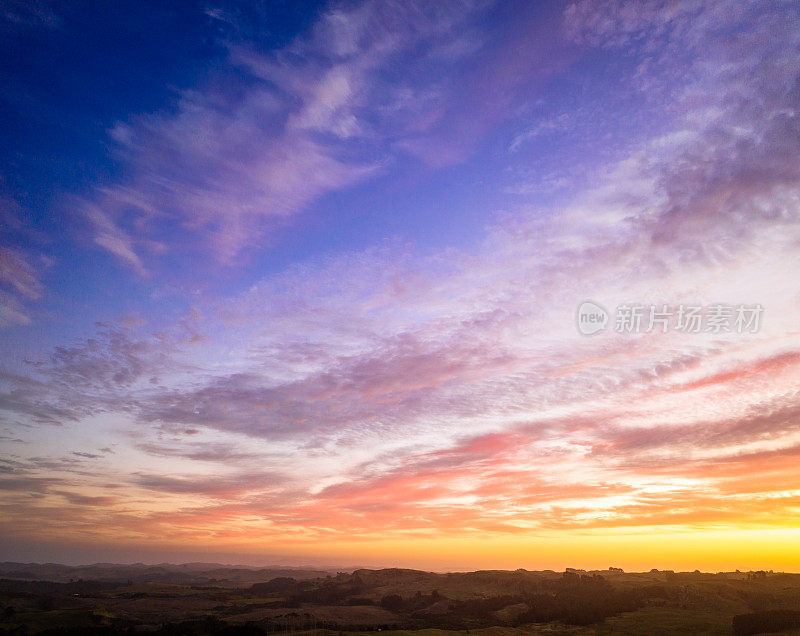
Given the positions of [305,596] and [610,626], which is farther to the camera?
[305,596]

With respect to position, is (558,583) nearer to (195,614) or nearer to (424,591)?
Answer: (424,591)

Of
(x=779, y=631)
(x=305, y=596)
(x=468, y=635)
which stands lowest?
(x=305, y=596)

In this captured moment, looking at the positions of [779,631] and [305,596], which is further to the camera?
[305,596]

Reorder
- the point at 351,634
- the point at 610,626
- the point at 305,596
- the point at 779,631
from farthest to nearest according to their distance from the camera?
the point at 305,596
the point at 610,626
the point at 351,634
the point at 779,631

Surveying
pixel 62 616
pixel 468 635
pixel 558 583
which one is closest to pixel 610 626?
pixel 468 635

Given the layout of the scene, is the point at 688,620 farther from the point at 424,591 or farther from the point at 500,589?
the point at 424,591

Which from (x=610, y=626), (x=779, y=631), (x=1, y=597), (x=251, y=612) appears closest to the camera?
(x=779, y=631)

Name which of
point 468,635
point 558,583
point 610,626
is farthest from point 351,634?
point 558,583

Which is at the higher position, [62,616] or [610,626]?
[610,626]

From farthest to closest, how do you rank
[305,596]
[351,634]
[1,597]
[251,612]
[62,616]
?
[305,596]
[1,597]
[251,612]
[62,616]
[351,634]
